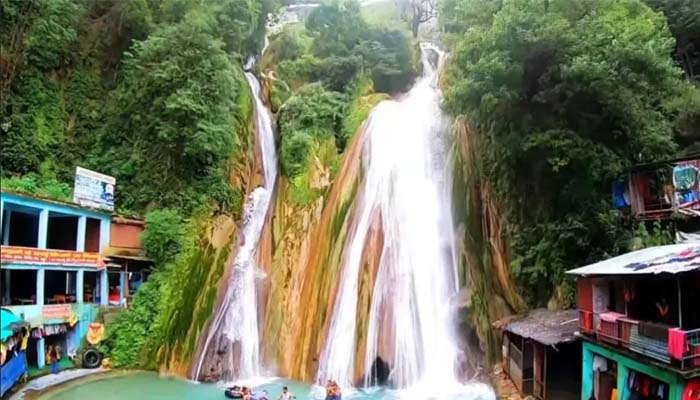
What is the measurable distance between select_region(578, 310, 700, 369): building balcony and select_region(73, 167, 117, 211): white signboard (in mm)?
14750

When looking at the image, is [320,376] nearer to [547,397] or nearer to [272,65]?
[547,397]

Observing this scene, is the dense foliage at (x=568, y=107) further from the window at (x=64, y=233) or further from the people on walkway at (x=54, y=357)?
the people on walkway at (x=54, y=357)

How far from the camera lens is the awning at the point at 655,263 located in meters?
10.5

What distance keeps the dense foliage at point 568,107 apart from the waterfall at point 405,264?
285cm

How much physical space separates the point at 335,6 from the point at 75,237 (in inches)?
739

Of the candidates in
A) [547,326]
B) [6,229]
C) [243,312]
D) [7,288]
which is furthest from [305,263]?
[6,229]

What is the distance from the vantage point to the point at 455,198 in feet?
69.8

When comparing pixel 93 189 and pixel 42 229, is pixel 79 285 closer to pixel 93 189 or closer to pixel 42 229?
pixel 42 229

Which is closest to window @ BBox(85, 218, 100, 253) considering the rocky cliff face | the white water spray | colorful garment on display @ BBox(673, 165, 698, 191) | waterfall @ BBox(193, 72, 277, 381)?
waterfall @ BBox(193, 72, 277, 381)

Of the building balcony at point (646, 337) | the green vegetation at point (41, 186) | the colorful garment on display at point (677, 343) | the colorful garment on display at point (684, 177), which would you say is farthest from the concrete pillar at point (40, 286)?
the colorful garment on display at point (684, 177)

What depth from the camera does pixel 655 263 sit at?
1162 cm

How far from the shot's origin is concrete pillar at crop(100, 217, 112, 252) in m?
19.0

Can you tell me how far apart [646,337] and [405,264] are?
349 inches

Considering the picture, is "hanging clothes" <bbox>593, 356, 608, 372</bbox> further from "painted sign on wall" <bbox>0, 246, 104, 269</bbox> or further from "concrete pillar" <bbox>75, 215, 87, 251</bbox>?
"concrete pillar" <bbox>75, 215, 87, 251</bbox>
